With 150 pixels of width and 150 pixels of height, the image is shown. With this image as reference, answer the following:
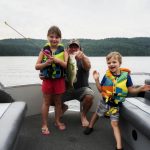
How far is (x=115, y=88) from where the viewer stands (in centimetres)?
381

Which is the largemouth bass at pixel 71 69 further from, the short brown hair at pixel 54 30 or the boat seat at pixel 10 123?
the boat seat at pixel 10 123

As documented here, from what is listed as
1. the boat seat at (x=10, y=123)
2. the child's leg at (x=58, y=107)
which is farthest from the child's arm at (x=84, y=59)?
the boat seat at (x=10, y=123)

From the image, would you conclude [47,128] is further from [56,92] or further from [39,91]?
[39,91]

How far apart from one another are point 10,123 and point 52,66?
5.38 ft

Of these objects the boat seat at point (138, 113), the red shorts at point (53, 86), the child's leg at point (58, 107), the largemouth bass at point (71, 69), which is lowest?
the child's leg at point (58, 107)

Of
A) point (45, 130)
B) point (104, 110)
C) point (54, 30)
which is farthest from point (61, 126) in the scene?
point (54, 30)

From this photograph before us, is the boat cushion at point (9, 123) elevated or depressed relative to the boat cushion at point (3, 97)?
elevated

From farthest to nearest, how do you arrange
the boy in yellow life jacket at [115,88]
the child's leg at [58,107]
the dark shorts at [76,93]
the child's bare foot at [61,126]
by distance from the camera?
the dark shorts at [76,93]
the child's bare foot at [61,126]
the child's leg at [58,107]
the boy in yellow life jacket at [115,88]

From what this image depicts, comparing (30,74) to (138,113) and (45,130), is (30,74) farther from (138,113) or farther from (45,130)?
(138,113)

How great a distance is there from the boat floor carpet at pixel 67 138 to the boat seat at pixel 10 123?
16.7 inches

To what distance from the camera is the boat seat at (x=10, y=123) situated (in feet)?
7.45

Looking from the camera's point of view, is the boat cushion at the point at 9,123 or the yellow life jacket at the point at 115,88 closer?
the boat cushion at the point at 9,123

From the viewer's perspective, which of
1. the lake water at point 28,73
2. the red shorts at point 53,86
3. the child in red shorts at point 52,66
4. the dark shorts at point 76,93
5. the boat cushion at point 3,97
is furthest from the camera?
the lake water at point 28,73

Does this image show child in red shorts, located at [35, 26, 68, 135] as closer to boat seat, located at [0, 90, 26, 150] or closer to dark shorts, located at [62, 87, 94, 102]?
dark shorts, located at [62, 87, 94, 102]
